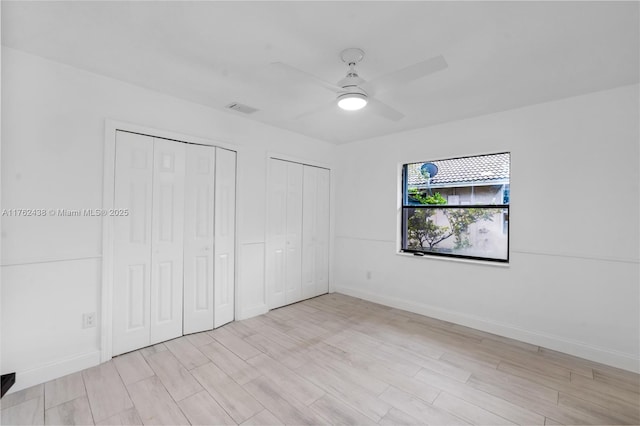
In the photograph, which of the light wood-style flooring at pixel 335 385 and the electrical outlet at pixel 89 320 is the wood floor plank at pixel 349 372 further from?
the electrical outlet at pixel 89 320

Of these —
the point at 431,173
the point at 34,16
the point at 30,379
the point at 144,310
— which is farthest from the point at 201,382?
the point at 431,173

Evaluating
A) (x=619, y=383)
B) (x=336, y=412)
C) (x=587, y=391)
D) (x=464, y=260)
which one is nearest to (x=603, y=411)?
(x=587, y=391)

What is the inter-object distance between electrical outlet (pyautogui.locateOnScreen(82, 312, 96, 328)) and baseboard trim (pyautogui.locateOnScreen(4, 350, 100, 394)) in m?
0.24

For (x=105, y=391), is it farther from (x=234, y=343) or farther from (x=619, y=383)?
(x=619, y=383)

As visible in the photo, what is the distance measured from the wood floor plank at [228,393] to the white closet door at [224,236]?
0.94 meters

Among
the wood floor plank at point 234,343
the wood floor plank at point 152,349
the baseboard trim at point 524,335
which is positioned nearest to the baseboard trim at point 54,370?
the wood floor plank at point 152,349

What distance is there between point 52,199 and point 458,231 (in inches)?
170

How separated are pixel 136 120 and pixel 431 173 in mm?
3628

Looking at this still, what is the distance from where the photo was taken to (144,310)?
9.32 feet

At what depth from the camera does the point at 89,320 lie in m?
2.51

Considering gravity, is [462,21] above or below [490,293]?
above

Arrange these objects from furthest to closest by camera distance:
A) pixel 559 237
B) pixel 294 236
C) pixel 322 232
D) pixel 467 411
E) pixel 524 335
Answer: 1. pixel 322 232
2. pixel 294 236
3. pixel 524 335
4. pixel 559 237
5. pixel 467 411

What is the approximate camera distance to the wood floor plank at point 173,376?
2199mm

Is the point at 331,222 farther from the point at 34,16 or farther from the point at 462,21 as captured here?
the point at 34,16
